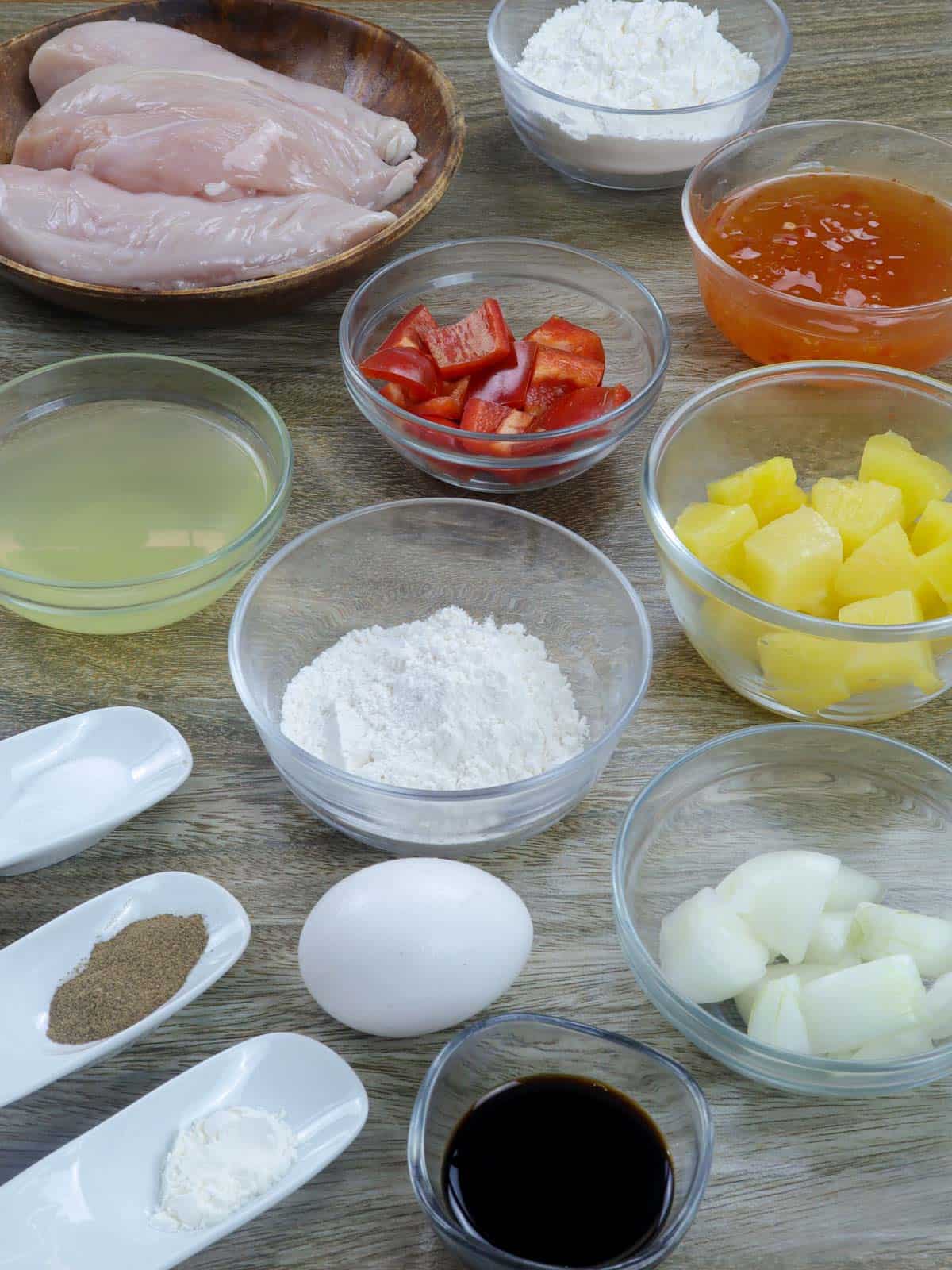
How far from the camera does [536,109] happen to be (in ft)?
5.47

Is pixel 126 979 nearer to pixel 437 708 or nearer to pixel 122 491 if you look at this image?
pixel 437 708

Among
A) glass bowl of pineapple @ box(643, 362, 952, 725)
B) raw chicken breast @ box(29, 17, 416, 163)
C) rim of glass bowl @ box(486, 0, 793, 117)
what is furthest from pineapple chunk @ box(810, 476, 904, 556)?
raw chicken breast @ box(29, 17, 416, 163)

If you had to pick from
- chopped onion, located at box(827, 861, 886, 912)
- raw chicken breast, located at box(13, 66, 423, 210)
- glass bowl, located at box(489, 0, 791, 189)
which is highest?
raw chicken breast, located at box(13, 66, 423, 210)

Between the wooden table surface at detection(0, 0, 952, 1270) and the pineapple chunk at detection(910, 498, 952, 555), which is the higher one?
the pineapple chunk at detection(910, 498, 952, 555)

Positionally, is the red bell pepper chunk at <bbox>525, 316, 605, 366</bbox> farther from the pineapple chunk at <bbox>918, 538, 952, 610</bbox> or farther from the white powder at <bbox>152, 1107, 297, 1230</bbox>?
the white powder at <bbox>152, 1107, 297, 1230</bbox>

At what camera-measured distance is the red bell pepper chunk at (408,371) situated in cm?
131

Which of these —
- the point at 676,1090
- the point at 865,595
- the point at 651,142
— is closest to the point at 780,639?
the point at 865,595

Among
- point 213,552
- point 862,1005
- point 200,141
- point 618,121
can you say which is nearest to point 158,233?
point 200,141

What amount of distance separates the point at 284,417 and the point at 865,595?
2.42 feet

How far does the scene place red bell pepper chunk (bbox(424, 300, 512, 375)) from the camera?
4.40 feet

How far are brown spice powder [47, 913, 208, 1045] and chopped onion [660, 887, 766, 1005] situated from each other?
0.37m

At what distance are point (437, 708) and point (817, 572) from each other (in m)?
0.37

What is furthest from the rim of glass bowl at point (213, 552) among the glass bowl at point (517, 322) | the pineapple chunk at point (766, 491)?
the pineapple chunk at point (766, 491)

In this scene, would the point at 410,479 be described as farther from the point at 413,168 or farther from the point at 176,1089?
the point at 176,1089
